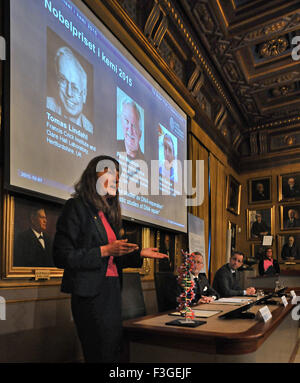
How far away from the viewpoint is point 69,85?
3.29 meters

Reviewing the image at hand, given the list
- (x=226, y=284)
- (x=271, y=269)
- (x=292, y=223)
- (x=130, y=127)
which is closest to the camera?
(x=130, y=127)

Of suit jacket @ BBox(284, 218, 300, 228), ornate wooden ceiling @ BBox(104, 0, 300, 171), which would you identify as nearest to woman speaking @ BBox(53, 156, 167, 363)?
ornate wooden ceiling @ BBox(104, 0, 300, 171)

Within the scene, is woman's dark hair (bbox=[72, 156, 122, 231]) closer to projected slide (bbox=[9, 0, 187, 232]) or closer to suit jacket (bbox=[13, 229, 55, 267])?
projected slide (bbox=[9, 0, 187, 232])

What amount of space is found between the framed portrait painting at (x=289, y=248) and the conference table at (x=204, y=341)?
8.10 metres

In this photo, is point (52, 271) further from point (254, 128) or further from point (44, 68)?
point (254, 128)

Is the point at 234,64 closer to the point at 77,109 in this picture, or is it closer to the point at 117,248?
the point at 77,109

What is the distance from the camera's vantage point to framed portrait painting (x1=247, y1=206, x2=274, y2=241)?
10.7m

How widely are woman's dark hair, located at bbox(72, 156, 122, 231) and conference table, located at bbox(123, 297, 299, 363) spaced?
0.72m

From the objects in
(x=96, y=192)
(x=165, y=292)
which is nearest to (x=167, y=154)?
(x=165, y=292)

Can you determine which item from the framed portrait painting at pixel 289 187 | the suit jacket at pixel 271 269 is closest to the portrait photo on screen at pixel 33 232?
the suit jacket at pixel 271 269

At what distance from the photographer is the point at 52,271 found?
3.01 metres

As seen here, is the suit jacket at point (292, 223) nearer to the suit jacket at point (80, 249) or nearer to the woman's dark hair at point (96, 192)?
the woman's dark hair at point (96, 192)

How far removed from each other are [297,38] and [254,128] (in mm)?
3720

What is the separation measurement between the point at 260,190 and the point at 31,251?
937 cm
